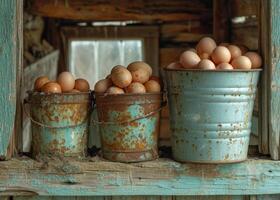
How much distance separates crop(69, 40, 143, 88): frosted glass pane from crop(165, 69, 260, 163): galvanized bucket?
4.91 m

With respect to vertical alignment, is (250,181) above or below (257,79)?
below

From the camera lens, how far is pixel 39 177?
2602mm

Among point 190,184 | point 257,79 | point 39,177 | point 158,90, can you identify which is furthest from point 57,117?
point 257,79

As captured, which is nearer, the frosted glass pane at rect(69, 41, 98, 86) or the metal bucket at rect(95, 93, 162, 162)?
the metal bucket at rect(95, 93, 162, 162)

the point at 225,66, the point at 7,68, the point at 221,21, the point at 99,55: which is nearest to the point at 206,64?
the point at 225,66

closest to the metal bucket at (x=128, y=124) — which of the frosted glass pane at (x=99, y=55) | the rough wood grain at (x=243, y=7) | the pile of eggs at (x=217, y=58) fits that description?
the pile of eggs at (x=217, y=58)

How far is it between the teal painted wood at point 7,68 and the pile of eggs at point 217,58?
2.34ft

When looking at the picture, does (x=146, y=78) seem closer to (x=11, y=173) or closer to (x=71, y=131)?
(x=71, y=131)

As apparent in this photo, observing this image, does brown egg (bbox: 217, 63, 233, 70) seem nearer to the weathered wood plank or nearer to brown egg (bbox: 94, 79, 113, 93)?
brown egg (bbox: 94, 79, 113, 93)

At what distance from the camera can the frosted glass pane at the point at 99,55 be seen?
24.5 feet

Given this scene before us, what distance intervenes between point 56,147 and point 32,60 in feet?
11.5

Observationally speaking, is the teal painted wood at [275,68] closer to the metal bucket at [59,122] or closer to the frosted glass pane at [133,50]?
the metal bucket at [59,122]

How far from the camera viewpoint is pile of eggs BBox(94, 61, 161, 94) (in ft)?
8.43

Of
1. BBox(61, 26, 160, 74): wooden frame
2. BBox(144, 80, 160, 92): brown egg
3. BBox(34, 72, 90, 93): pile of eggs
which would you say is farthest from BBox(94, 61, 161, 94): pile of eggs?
BBox(61, 26, 160, 74): wooden frame
